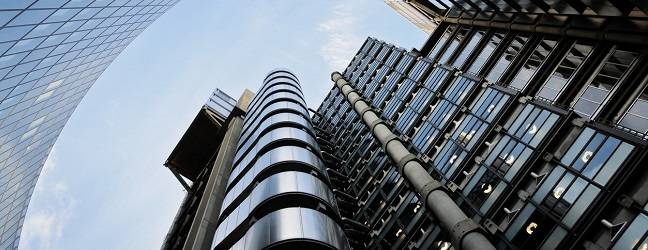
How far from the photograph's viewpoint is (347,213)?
111ft

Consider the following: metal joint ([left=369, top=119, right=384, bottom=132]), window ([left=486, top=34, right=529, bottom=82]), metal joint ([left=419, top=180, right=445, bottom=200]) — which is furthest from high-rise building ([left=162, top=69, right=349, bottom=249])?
window ([left=486, top=34, right=529, bottom=82])

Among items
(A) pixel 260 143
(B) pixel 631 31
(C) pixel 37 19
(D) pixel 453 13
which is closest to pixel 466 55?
(D) pixel 453 13

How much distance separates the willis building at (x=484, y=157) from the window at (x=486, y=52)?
0.57 feet

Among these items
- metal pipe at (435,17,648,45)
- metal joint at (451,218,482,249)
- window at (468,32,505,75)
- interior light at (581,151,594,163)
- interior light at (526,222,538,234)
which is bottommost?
metal joint at (451,218,482,249)

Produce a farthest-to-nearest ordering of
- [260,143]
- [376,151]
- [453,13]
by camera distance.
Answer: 1. [453,13]
2. [376,151]
3. [260,143]

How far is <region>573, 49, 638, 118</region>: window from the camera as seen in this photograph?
22688 mm

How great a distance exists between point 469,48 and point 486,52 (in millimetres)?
2987

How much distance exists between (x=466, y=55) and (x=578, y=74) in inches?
536

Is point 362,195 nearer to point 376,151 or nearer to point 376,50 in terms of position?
point 376,151

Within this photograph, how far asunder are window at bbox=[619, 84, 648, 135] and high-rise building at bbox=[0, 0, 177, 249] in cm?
3021

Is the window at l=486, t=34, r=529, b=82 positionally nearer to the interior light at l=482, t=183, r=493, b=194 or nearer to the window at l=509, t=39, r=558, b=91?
the window at l=509, t=39, r=558, b=91

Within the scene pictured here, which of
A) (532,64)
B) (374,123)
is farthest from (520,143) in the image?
(374,123)

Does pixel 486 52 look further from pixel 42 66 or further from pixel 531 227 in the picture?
pixel 42 66

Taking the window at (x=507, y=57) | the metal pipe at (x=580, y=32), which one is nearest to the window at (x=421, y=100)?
the window at (x=507, y=57)
